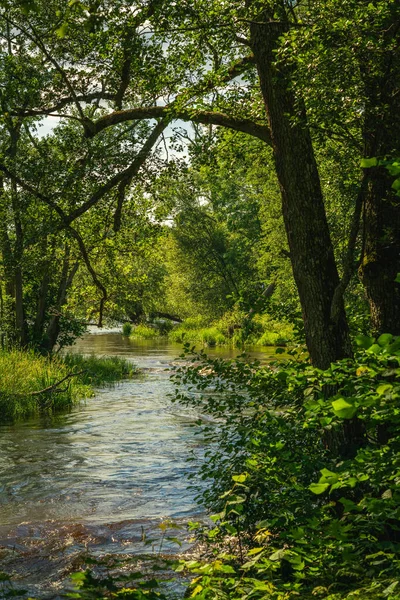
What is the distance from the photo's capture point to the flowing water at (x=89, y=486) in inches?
287

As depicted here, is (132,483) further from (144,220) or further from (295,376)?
(295,376)

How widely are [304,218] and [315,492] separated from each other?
13.8 ft

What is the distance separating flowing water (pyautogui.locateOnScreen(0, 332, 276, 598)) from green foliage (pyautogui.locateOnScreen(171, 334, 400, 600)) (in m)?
1.01

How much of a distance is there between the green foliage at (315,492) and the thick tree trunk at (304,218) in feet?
1.56

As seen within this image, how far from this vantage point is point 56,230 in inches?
384

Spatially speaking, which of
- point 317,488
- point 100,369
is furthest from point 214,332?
point 317,488

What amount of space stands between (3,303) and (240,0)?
17.8 metres

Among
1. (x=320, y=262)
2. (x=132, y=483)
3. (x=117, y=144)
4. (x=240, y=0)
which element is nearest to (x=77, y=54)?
(x=117, y=144)

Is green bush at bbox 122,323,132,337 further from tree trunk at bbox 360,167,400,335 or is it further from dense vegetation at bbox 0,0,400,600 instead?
tree trunk at bbox 360,167,400,335

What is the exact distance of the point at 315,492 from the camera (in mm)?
2586

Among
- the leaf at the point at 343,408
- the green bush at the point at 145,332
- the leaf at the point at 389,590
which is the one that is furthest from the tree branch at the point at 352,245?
the green bush at the point at 145,332

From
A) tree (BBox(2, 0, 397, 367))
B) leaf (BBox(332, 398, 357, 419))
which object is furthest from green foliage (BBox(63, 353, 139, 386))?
leaf (BBox(332, 398, 357, 419))

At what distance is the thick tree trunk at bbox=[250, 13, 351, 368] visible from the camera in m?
6.34

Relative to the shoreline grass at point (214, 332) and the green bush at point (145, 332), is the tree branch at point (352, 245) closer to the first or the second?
the shoreline grass at point (214, 332)
